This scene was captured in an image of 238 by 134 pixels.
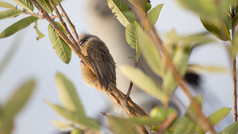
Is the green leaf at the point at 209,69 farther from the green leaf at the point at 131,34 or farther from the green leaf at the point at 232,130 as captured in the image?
the green leaf at the point at 131,34

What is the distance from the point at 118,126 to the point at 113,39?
2.62ft

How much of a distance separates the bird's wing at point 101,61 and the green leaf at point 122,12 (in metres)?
0.23

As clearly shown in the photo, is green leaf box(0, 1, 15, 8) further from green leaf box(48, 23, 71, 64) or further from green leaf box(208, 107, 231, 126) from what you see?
green leaf box(208, 107, 231, 126)

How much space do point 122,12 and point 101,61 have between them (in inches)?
13.8

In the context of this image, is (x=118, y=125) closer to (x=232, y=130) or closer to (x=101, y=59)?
(x=232, y=130)

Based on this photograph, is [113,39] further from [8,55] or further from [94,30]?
[8,55]

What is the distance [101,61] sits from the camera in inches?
35.5

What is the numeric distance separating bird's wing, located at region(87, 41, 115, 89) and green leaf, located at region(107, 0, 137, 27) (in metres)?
0.23

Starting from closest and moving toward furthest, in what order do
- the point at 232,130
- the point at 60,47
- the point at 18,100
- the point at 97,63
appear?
1. the point at 18,100
2. the point at 232,130
3. the point at 60,47
4. the point at 97,63

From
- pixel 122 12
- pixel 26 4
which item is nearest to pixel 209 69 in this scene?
pixel 122 12

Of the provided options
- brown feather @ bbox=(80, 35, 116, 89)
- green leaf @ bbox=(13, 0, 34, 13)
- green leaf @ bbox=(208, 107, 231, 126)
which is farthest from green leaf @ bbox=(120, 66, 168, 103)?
brown feather @ bbox=(80, 35, 116, 89)

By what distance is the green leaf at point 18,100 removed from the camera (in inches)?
8.3

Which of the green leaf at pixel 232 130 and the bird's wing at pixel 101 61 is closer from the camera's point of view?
the green leaf at pixel 232 130

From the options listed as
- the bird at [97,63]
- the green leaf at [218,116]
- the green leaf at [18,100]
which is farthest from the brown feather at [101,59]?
the green leaf at [18,100]
